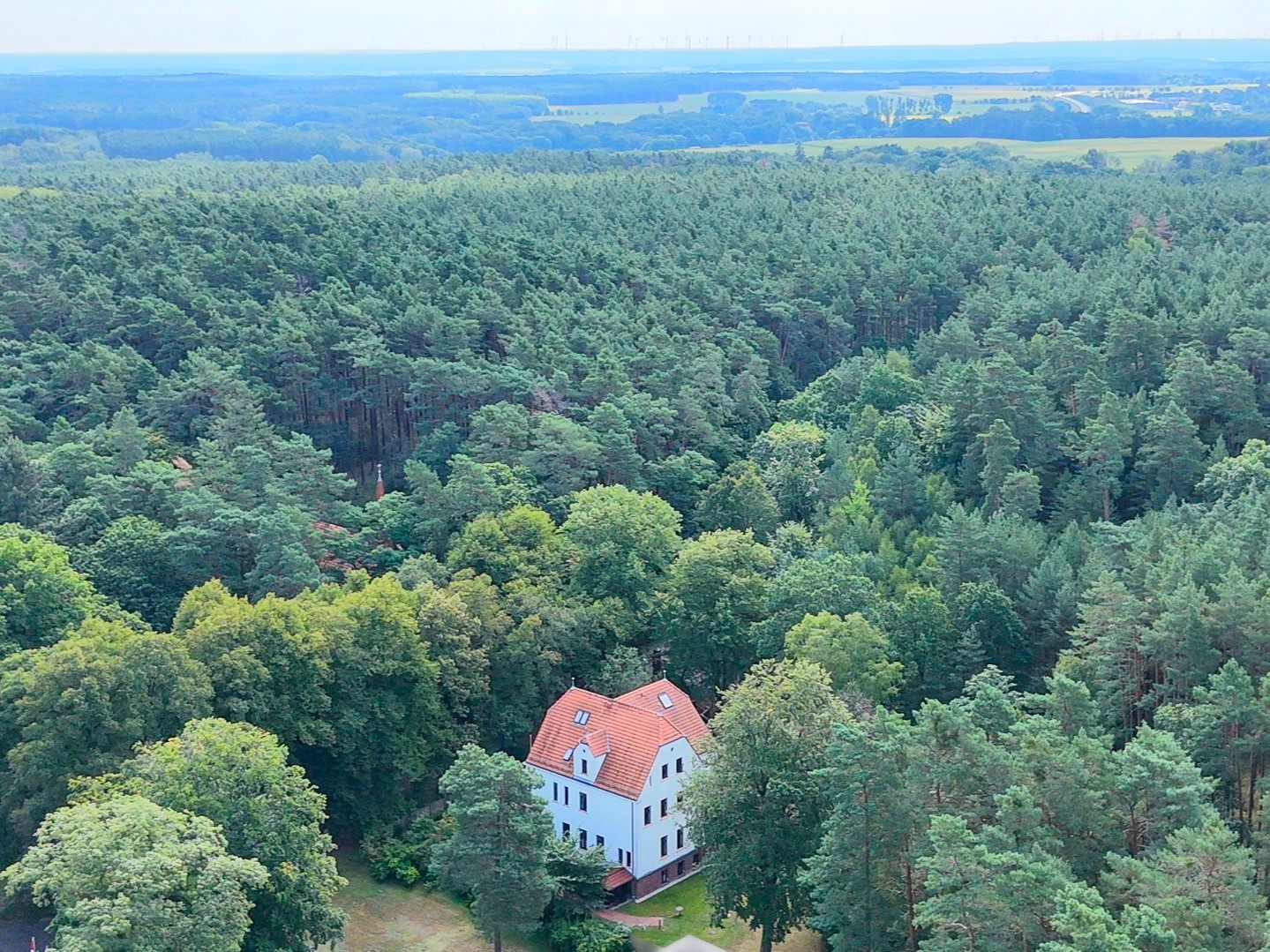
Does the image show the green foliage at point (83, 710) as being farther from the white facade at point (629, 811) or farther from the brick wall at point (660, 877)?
the brick wall at point (660, 877)

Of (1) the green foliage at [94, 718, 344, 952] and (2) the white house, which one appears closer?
(1) the green foliage at [94, 718, 344, 952]

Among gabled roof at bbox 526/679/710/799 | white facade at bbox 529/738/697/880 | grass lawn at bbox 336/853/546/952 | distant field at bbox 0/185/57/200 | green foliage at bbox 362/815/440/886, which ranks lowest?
grass lawn at bbox 336/853/546/952

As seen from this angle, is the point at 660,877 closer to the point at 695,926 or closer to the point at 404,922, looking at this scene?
the point at 695,926

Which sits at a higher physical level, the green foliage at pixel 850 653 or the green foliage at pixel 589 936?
the green foliage at pixel 850 653

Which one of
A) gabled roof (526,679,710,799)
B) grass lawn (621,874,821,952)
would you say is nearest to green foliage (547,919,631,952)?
grass lawn (621,874,821,952)

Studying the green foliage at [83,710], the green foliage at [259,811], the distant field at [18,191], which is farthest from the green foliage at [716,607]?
the distant field at [18,191]

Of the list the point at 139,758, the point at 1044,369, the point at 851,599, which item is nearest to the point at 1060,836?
the point at 851,599

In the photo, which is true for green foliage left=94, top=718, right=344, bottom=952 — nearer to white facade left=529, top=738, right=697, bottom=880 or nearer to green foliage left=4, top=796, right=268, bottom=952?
green foliage left=4, top=796, right=268, bottom=952
